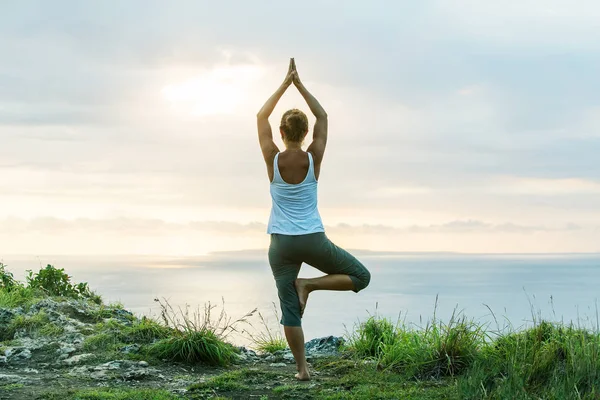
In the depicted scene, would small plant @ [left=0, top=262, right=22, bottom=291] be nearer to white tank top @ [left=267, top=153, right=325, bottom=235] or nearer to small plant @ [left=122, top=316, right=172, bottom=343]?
small plant @ [left=122, top=316, right=172, bottom=343]

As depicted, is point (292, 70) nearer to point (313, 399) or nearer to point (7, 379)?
point (313, 399)

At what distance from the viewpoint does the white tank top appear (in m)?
7.14

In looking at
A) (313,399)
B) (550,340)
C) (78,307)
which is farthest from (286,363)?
(78,307)

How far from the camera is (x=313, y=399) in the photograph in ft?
22.1

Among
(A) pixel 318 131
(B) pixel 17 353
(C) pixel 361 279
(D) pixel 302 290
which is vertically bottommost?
(B) pixel 17 353

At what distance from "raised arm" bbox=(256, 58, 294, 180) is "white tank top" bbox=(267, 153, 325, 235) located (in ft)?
0.33

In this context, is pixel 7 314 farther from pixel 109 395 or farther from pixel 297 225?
pixel 297 225

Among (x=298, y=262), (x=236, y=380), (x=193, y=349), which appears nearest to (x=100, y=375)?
(x=193, y=349)

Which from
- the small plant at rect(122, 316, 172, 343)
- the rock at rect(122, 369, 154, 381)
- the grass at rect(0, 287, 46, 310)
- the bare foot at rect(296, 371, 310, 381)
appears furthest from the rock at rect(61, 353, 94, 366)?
the bare foot at rect(296, 371, 310, 381)

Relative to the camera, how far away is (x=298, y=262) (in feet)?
24.0

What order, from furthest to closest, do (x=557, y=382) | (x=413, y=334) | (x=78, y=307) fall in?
1. (x=78, y=307)
2. (x=413, y=334)
3. (x=557, y=382)

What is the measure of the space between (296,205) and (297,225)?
Result: 208mm

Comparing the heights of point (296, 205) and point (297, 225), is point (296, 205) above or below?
above

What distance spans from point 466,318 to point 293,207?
2.58 m
